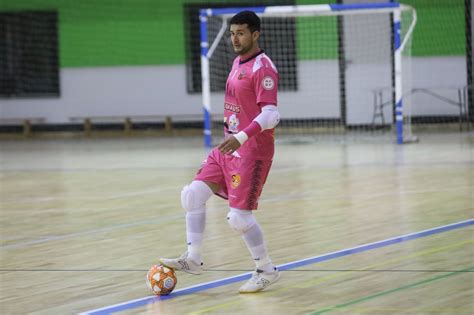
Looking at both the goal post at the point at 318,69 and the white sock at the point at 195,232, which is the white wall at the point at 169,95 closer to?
the goal post at the point at 318,69

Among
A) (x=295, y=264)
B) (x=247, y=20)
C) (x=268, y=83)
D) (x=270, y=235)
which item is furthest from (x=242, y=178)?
(x=270, y=235)

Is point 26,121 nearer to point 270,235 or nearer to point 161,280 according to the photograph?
point 270,235

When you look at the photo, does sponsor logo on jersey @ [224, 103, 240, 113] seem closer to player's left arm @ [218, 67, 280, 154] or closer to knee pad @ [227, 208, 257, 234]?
player's left arm @ [218, 67, 280, 154]

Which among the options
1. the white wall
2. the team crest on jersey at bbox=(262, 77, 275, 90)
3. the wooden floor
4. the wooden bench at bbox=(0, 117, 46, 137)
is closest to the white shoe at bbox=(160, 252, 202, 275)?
the wooden floor

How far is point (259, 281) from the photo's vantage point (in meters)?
5.13

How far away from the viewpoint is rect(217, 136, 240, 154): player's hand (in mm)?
4840

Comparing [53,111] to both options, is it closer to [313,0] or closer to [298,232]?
[313,0]

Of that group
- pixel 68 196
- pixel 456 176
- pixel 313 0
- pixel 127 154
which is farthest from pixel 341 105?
pixel 68 196

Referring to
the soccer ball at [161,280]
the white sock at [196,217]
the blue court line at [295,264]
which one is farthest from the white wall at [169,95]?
the soccer ball at [161,280]

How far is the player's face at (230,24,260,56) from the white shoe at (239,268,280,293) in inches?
49.5

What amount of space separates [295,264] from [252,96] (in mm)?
1297

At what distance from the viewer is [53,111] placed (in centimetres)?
2216

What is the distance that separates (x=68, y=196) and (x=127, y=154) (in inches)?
238

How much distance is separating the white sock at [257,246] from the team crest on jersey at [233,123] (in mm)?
555
